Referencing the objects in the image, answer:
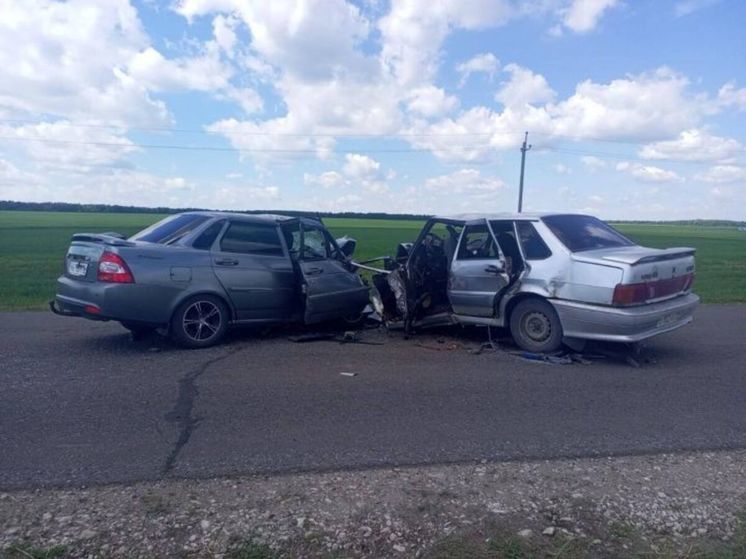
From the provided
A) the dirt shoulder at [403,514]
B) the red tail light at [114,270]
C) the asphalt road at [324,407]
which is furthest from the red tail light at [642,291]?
the red tail light at [114,270]

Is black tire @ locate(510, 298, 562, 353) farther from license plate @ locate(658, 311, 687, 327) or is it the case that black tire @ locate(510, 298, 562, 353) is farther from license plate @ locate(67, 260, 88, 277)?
license plate @ locate(67, 260, 88, 277)

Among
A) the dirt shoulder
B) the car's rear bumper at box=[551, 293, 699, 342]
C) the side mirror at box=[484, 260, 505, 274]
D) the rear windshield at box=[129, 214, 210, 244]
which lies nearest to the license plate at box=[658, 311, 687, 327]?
the car's rear bumper at box=[551, 293, 699, 342]

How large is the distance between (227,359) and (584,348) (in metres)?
4.09

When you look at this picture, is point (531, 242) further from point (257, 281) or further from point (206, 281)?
point (206, 281)

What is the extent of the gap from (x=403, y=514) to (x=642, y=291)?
14.8 feet

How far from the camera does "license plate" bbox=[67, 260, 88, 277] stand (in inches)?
309

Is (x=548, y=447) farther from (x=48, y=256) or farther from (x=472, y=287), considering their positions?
(x=48, y=256)

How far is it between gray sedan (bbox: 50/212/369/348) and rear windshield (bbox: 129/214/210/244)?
1 centimetres

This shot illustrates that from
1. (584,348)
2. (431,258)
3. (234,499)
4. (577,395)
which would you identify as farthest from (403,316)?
(234,499)

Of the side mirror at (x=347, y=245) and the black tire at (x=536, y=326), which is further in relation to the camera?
the side mirror at (x=347, y=245)

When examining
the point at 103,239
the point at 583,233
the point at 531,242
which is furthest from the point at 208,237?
the point at 583,233

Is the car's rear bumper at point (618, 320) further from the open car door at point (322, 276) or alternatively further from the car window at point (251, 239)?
the car window at point (251, 239)

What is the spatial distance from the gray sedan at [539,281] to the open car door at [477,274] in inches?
0.5

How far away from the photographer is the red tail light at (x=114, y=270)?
25.0 feet
